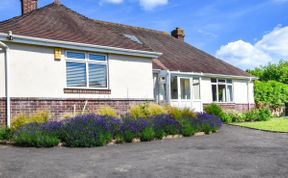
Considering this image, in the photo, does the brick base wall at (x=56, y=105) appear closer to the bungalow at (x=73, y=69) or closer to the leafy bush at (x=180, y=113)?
the bungalow at (x=73, y=69)

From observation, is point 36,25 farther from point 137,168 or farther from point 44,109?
point 137,168

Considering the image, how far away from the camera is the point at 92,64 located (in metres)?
17.2

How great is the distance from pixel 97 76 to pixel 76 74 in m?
1.09

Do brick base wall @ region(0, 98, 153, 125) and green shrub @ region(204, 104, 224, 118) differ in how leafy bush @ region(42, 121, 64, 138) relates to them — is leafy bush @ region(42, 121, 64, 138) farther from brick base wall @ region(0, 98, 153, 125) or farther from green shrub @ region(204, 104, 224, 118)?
green shrub @ region(204, 104, 224, 118)

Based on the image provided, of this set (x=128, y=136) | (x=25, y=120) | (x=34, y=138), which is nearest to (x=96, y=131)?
(x=128, y=136)

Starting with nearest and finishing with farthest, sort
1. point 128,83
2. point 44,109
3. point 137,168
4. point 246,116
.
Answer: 1. point 137,168
2. point 44,109
3. point 128,83
4. point 246,116

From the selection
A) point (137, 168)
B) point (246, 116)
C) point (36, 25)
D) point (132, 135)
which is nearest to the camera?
point (137, 168)

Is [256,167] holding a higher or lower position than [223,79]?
lower

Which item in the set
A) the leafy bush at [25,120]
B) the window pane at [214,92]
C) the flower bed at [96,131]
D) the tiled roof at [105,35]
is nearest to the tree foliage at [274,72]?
the tiled roof at [105,35]

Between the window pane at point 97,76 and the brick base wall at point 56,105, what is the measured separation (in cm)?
72

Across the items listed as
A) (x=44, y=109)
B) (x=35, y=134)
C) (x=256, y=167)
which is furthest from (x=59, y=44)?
(x=256, y=167)

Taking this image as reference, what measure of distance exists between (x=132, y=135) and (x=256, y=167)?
17.7 ft

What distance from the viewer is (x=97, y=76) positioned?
17375 mm

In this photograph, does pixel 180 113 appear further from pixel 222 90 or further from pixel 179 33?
pixel 179 33
